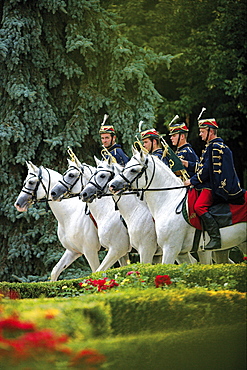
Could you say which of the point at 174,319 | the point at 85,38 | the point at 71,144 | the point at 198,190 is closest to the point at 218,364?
the point at 174,319

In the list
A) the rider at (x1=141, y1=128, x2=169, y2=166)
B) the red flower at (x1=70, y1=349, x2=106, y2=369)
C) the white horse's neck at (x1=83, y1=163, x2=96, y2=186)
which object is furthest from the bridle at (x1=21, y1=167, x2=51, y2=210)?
the red flower at (x1=70, y1=349, x2=106, y2=369)

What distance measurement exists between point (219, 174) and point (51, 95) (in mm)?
7987

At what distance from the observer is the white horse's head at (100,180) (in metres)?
10.4

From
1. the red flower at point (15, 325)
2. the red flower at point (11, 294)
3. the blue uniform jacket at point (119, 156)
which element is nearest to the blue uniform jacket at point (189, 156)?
the blue uniform jacket at point (119, 156)

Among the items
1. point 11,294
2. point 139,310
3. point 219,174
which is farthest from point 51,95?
point 139,310

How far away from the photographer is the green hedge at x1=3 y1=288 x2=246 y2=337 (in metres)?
6.10

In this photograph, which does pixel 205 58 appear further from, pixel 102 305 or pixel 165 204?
pixel 102 305

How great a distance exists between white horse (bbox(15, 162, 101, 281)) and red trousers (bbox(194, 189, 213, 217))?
8.84 ft

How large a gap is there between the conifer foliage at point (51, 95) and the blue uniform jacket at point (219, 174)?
6.42 meters

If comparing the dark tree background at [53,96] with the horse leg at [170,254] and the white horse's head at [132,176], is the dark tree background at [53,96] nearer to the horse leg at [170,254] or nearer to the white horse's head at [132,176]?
the white horse's head at [132,176]

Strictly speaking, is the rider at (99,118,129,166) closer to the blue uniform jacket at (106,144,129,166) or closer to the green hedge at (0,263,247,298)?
the blue uniform jacket at (106,144,129,166)

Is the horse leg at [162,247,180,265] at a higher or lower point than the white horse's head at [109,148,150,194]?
lower

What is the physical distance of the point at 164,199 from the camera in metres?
9.85

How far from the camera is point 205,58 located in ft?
74.7
